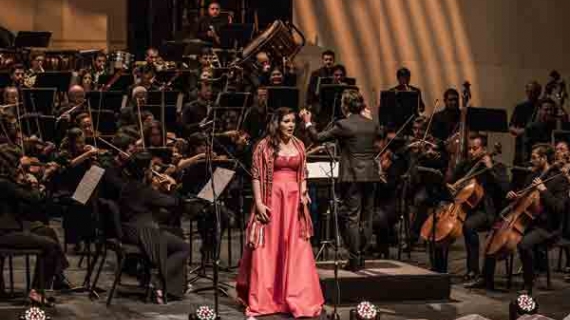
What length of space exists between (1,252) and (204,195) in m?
1.82

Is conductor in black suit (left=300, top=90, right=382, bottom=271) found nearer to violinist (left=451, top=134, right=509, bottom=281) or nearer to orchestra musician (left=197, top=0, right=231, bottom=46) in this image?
violinist (left=451, top=134, right=509, bottom=281)

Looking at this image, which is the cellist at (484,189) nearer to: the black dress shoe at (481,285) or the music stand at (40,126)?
the black dress shoe at (481,285)

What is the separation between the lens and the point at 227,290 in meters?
10.1

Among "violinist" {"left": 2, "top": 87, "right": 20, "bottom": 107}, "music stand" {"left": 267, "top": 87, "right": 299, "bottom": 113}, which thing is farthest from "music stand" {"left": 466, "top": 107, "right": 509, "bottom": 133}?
"violinist" {"left": 2, "top": 87, "right": 20, "bottom": 107}

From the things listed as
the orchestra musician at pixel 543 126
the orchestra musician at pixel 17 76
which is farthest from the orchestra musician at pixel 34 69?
the orchestra musician at pixel 543 126

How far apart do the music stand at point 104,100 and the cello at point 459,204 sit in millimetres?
4138

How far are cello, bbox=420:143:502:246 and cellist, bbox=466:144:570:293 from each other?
432mm

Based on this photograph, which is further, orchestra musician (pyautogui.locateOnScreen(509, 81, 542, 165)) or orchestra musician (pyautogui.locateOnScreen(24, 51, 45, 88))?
orchestra musician (pyautogui.locateOnScreen(24, 51, 45, 88))

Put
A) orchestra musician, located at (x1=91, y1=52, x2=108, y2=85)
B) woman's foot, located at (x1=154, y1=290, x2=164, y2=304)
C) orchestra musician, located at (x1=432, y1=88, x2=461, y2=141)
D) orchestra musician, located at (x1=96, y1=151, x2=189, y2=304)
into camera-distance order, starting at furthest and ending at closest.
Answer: orchestra musician, located at (x1=91, y1=52, x2=108, y2=85)
orchestra musician, located at (x1=432, y1=88, x2=461, y2=141)
woman's foot, located at (x1=154, y1=290, x2=164, y2=304)
orchestra musician, located at (x1=96, y1=151, x2=189, y2=304)

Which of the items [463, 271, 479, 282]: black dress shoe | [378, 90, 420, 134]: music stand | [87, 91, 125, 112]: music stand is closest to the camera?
[463, 271, 479, 282]: black dress shoe

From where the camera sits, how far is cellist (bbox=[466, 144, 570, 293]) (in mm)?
10148

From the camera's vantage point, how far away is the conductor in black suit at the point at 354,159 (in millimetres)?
9945

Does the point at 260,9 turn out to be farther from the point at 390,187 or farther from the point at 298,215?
the point at 298,215

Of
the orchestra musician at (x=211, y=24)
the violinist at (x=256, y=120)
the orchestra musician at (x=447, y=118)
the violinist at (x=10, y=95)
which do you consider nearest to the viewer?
the violinist at (x=10, y=95)
